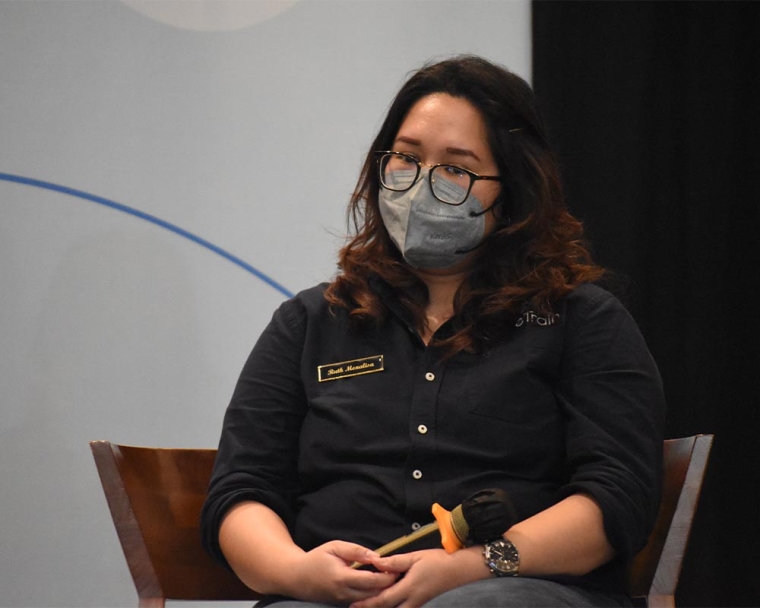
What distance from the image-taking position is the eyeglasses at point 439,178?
1.88 metres

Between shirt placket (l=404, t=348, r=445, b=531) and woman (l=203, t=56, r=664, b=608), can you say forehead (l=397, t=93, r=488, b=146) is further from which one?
shirt placket (l=404, t=348, r=445, b=531)

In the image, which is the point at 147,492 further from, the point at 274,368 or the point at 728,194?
the point at 728,194

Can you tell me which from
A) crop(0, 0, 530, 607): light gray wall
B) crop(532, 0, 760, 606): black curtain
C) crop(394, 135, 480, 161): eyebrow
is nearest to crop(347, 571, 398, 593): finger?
crop(394, 135, 480, 161): eyebrow

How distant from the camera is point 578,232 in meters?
2.03

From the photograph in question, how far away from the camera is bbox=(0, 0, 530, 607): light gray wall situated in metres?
2.77

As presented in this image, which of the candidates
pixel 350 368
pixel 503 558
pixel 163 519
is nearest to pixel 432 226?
pixel 350 368

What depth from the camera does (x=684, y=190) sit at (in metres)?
2.89

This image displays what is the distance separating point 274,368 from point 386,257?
0.34 meters

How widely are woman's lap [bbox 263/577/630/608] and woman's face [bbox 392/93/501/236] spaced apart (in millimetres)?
745

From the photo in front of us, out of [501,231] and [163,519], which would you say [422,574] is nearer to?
[163,519]

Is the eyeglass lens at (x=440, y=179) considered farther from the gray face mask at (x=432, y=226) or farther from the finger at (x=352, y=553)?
the finger at (x=352, y=553)

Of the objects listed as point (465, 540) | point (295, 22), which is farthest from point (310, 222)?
point (465, 540)

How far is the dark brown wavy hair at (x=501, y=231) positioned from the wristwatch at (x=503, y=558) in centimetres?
46

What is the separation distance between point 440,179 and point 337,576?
811mm
